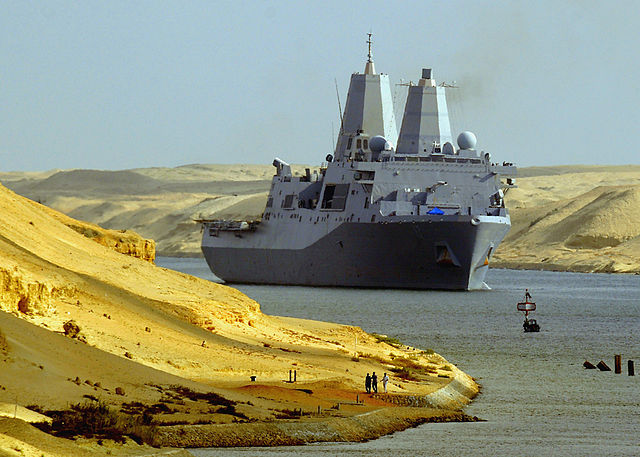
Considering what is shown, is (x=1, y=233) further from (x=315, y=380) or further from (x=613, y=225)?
(x=613, y=225)

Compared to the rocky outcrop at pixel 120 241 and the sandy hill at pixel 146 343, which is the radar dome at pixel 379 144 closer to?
the rocky outcrop at pixel 120 241

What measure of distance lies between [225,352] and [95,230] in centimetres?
1428

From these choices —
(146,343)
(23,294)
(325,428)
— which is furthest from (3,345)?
(146,343)

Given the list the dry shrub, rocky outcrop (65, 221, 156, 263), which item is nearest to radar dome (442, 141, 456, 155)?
rocky outcrop (65, 221, 156, 263)

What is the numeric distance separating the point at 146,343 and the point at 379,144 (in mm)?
48739

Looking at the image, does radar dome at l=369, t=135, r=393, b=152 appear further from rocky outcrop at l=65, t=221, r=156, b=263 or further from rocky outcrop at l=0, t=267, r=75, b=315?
rocky outcrop at l=0, t=267, r=75, b=315

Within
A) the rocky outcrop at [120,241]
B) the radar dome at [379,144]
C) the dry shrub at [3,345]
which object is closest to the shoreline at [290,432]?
the dry shrub at [3,345]

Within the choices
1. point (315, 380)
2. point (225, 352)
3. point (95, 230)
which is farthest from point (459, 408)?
point (95, 230)

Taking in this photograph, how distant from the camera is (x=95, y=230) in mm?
41531

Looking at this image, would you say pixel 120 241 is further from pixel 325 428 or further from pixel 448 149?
pixel 448 149

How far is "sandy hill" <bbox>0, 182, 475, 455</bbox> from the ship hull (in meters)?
28.8

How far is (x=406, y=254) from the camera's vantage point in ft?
233

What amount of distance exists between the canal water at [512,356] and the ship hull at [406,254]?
1.17 meters

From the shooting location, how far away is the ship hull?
68938mm
